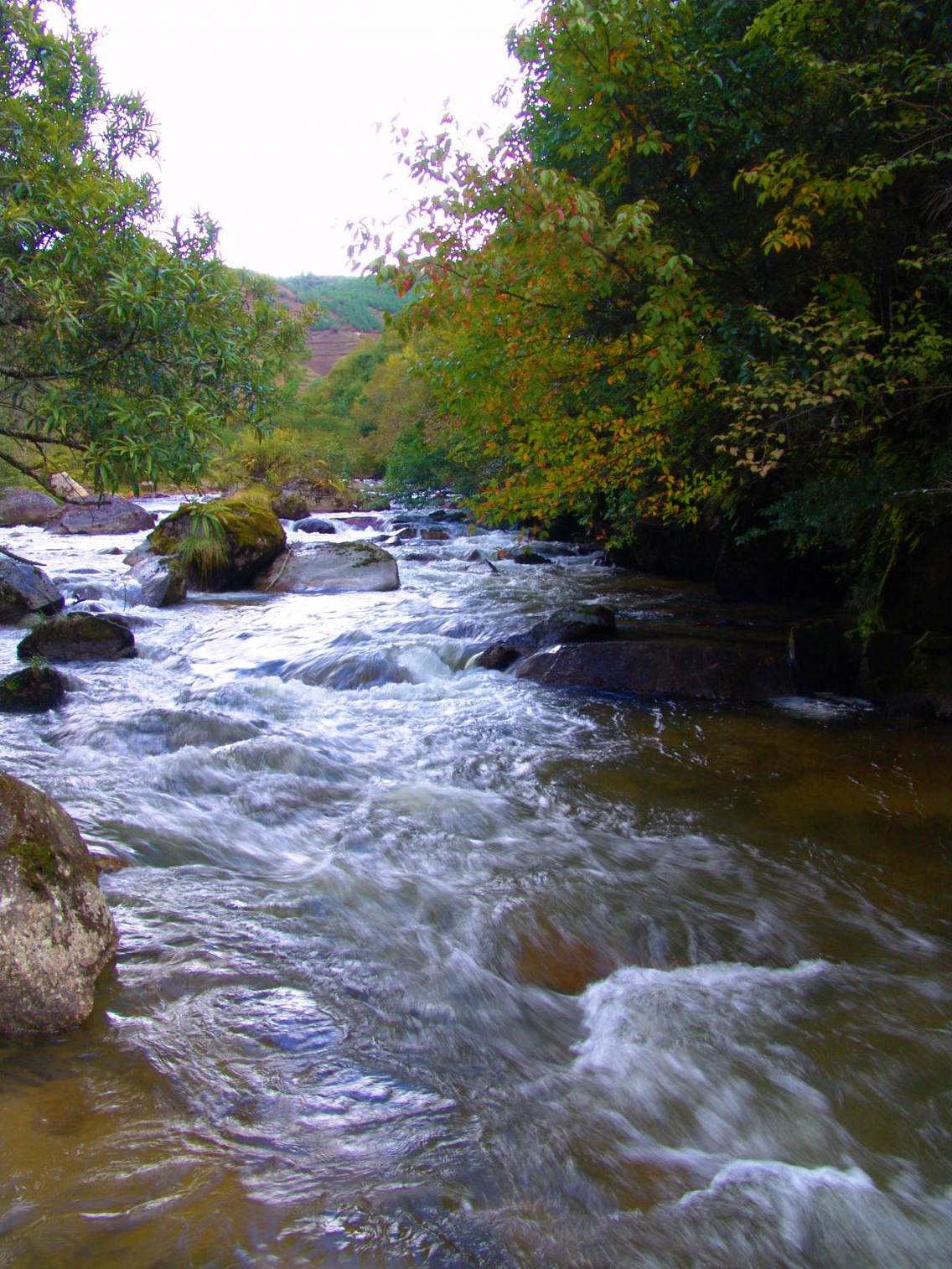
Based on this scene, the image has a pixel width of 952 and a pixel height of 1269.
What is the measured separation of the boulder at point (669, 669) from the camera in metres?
8.62

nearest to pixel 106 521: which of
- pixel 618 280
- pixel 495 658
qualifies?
pixel 495 658

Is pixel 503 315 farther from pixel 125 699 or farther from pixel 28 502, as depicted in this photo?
pixel 28 502

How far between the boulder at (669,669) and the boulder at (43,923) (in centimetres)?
639

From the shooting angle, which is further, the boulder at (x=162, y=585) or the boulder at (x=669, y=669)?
the boulder at (x=162, y=585)

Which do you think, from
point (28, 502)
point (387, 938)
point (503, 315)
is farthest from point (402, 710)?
point (28, 502)

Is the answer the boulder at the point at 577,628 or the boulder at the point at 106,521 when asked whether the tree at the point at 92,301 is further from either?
the boulder at the point at 106,521

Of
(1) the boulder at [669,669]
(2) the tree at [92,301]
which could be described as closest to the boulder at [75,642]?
(1) the boulder at [669,669]

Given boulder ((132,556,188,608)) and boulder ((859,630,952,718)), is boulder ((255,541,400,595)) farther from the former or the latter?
boulder ((859,630,952,718))

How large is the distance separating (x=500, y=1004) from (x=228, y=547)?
13.5 metres

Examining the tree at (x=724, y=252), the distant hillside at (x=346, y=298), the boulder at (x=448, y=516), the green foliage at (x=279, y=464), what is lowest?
the boulder at (x=448, y=516)

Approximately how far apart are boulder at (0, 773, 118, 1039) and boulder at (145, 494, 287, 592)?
12171 millimetres

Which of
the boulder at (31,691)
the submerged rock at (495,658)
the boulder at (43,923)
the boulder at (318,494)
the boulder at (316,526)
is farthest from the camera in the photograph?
the boulder at (318,494)

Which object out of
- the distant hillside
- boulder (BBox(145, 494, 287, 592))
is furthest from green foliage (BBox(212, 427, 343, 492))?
the distant hillside

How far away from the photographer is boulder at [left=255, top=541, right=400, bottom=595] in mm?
15812
